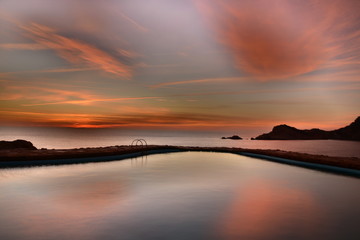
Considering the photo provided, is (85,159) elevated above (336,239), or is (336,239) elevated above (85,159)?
(85,159)

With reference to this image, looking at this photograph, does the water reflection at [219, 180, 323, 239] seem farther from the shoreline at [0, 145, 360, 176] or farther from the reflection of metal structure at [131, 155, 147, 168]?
the reflection of metal structure at [131, 155, 147, 168]

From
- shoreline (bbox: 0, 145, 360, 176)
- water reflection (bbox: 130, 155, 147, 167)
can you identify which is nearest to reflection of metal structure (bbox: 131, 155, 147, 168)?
water reflection (bbox: 130, 155, 147, 167)

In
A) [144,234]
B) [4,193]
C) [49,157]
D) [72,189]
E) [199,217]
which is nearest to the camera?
[144,234]

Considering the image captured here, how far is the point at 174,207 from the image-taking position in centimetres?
727

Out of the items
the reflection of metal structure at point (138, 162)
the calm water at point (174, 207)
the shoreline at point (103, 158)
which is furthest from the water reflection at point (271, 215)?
the reflection of metal structure at point (138, 162)

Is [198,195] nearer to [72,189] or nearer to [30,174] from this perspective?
[72,189]

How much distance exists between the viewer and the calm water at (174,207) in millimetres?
5523

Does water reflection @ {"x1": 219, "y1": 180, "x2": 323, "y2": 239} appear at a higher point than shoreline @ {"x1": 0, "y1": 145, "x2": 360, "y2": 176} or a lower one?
lower

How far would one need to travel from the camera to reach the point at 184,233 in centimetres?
539

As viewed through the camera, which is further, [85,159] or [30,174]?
[85,159]

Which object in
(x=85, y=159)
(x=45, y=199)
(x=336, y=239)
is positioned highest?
(x=85, y=159)

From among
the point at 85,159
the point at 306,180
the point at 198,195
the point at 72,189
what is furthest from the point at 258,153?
the point at 72,189

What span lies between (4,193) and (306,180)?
11770 millimetres

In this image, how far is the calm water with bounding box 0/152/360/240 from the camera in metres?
5.52
